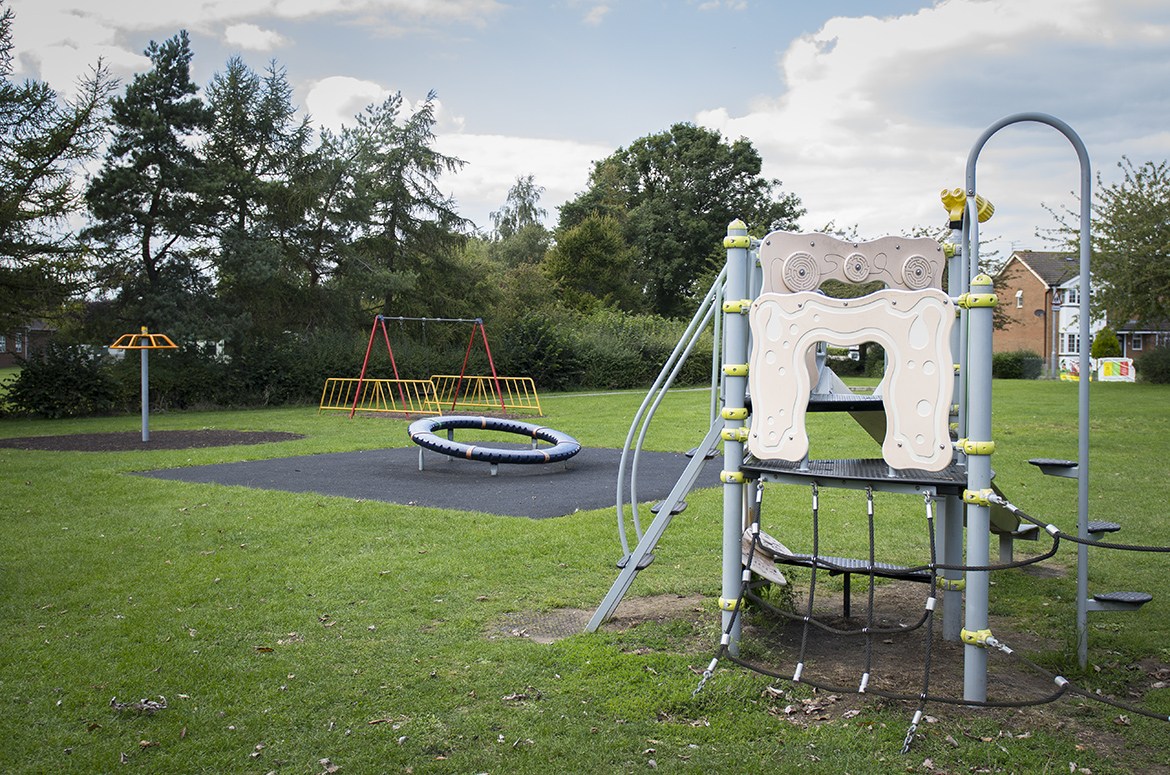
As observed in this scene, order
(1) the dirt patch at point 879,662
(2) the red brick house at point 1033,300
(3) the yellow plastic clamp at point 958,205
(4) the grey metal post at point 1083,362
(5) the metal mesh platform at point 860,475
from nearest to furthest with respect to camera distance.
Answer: (1) the dirt patch at point 879,662
(5) the metal mesh platform at point 860,475
(4) the grey metal post at point 1083,362
(3) the yellow plastic clamp at point 958,205
(2) the red brick house at point 1033,300

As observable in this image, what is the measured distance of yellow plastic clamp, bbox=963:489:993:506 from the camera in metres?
3.38

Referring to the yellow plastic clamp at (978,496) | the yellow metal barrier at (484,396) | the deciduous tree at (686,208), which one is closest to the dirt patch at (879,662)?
the yellow plastic clamp at (978,496)

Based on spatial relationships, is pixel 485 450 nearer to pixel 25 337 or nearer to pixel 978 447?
pixel 978 447

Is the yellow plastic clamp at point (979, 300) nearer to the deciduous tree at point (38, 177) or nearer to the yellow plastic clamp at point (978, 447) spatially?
the yellow plastic clamp at point (978, 447)

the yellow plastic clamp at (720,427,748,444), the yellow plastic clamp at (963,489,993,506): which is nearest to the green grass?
the yellow plastic clamp at (963,489,993,506)

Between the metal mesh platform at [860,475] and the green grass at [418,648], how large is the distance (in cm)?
94

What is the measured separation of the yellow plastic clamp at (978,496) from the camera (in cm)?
338

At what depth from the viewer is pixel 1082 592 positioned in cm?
388

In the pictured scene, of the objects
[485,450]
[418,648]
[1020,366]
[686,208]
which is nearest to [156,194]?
[485,450]

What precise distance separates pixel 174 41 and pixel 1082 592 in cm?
2392

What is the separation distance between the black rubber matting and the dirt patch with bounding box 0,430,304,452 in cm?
256

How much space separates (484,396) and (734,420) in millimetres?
20141

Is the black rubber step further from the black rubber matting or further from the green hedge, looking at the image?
the green hedge

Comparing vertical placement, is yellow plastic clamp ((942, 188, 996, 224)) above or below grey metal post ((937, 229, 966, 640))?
above
